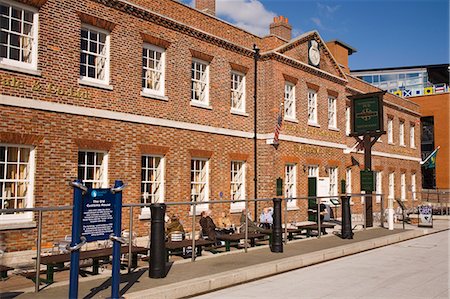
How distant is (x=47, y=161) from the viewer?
37.3 ft

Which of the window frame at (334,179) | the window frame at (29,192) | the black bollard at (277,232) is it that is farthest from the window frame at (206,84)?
the window frame at (334,179)

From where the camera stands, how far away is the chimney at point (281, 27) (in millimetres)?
21125

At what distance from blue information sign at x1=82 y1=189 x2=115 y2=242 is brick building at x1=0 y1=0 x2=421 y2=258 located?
429cm

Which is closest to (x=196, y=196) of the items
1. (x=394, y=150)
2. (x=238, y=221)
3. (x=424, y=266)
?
(x=238, y=221)

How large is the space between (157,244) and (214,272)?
1.33m

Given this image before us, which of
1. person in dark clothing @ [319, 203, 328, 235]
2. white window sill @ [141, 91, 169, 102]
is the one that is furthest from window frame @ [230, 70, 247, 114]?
Answer: person in dark clothing @ [319, 203, 328, 235]

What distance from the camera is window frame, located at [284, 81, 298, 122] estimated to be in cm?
1947

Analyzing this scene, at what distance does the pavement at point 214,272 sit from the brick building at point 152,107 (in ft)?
11.3

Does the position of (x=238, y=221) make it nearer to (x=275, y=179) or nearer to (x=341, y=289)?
(x=275, y=179)

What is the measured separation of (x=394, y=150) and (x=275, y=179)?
14.9m

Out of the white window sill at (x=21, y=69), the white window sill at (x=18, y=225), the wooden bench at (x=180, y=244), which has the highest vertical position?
the white window sill at (x=21, y=69)

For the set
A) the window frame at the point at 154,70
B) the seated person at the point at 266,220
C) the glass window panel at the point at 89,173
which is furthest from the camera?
the seated person at the point at 266,220

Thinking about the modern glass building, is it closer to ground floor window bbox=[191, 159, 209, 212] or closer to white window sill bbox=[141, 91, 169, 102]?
ground floor window bbox=[191, 159, 209, 212]

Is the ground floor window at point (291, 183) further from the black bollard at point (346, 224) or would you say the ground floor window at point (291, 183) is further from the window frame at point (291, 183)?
the black bollard at point (346, 224)
